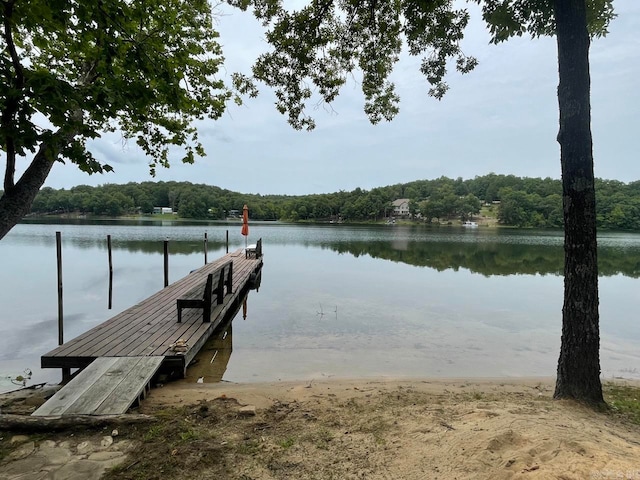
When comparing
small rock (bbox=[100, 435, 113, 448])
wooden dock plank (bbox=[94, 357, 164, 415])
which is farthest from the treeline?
small rock (bbox=[100, 435, 113, 448])

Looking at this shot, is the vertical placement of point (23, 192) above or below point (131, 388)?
above

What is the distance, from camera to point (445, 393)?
17.1ft

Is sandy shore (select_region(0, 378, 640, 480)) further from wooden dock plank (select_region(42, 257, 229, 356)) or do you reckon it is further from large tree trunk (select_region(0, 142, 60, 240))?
large tree trunk (select_region(0, 142, 60, 240))

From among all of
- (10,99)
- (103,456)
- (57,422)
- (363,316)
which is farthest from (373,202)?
(10,99)

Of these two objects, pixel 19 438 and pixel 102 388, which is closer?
pixel 19 438

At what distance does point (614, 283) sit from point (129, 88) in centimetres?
1977

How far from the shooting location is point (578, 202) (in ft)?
12.8

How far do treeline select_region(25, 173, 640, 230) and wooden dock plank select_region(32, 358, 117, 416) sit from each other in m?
87.3

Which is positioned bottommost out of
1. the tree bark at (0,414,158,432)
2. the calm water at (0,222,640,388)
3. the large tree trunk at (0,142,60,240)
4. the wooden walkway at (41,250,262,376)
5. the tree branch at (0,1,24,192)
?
the calm water at (0,222,640,388)

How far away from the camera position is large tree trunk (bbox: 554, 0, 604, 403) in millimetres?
3889

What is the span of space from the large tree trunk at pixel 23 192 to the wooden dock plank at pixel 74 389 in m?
1.87

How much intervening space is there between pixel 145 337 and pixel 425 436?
500 centimetres

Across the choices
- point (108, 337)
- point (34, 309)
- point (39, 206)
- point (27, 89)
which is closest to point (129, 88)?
point (27, 89)

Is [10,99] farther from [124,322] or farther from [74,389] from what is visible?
[124,322]
